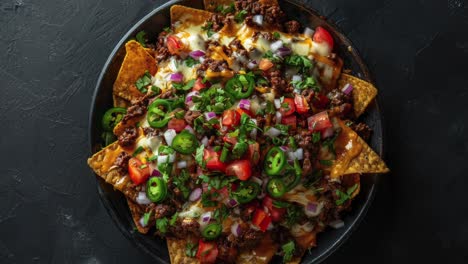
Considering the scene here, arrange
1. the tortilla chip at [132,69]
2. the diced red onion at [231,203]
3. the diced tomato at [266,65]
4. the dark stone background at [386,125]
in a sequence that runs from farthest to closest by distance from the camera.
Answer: the dark stone background at [386,125] → the tortilla chip at [132,69] → the diced tomato at [266,65] → the diced red onion at [231,203]

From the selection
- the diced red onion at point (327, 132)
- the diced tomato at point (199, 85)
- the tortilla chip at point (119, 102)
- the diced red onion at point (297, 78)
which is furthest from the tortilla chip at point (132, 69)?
the diced red onion at point (327, 132)

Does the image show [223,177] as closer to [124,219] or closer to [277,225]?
[277,225]

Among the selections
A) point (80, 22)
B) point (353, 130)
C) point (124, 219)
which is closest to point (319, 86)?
point (353, 130)

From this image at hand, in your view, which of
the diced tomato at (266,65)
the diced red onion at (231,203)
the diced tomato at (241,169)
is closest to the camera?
the diced tomato at (241,169)

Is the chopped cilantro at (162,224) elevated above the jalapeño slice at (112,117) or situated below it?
below

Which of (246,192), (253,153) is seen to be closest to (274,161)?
(253,153)

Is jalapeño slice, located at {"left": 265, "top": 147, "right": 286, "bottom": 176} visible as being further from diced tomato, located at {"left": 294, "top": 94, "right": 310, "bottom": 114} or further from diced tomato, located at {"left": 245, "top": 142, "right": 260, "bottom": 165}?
diced tomato, located at {"left": 294, "top": 94, "right": 310, "bottom": 114}

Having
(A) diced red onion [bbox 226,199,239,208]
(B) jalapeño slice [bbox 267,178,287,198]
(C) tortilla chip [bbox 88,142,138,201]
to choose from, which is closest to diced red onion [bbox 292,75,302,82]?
(B) jalapeño slice [bbox 267,178,287,198]

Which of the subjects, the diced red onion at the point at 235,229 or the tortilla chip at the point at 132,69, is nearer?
the diced red onion at the point at 235,229

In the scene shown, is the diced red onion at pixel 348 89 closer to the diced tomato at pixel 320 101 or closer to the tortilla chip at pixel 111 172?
the diced tomato at pixel 320 101

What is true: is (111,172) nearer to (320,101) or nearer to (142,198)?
(142,198)
